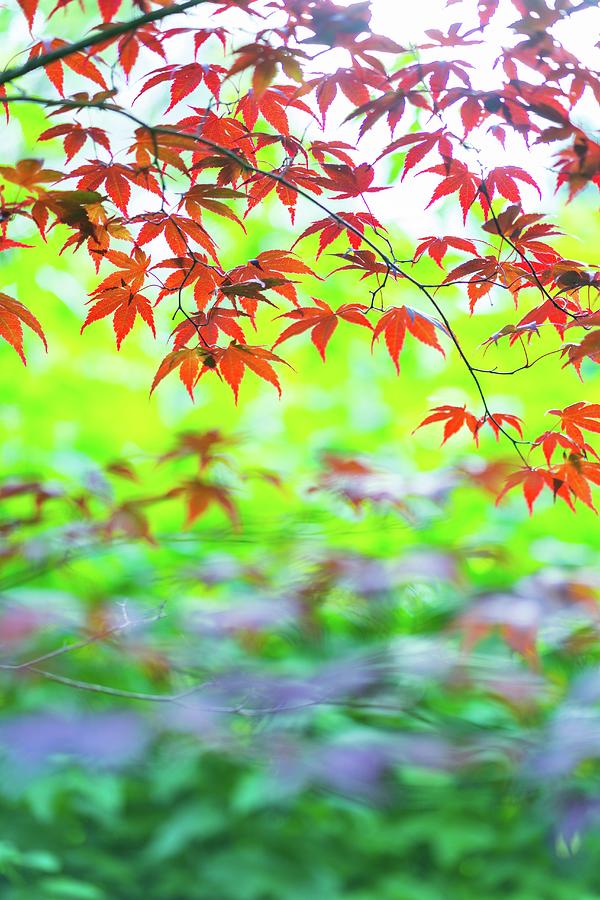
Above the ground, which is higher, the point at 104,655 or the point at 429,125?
the point at 429,125

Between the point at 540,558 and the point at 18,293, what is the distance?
1959mm

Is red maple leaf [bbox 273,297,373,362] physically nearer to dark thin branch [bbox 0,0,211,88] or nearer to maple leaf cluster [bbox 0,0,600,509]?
maple leaf cluster [bbox 0,0,600,509]

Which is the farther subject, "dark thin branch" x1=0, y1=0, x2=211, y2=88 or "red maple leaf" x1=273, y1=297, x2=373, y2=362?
"red maple leaf" x1=273, y1=297, x2=373, y2=362

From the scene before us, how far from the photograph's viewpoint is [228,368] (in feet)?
3.46

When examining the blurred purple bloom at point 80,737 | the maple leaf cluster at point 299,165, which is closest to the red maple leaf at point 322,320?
the maple leaf cluster at point 299,165

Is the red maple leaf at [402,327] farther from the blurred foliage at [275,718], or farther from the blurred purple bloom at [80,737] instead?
the blurred purple bloom at [80,737]

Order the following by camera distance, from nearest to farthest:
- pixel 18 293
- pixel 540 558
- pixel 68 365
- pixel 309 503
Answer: pixel 540 558
pixel 309 503
pixel 18 293
pixel 68 365

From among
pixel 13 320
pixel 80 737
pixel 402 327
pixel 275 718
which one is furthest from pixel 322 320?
pixel 275 718

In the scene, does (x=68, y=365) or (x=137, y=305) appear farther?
(x=68, y=365)

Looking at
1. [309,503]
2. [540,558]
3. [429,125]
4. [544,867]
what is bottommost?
[544,867]

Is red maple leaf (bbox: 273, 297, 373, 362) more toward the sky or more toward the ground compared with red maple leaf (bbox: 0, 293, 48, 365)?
more toward the ground

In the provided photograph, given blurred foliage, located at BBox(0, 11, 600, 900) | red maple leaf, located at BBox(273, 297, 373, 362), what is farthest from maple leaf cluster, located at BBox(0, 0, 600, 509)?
blurred foliage, located at BBox(0, 11, 600, 900)

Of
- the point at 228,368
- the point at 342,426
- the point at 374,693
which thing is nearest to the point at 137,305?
the point at 228,368

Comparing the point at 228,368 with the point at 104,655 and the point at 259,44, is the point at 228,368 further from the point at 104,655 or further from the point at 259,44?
the point at 104,655
